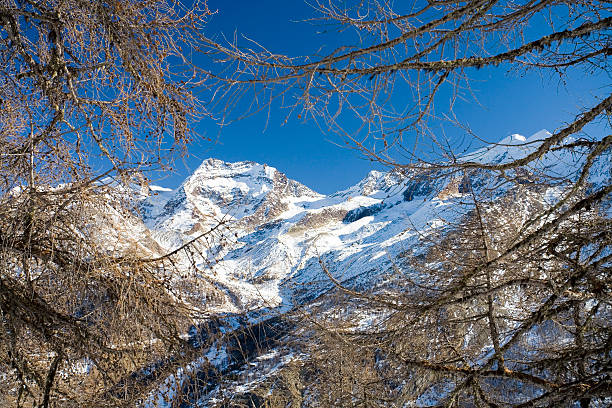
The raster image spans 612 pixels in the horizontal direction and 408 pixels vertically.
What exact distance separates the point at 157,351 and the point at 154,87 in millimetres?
1990

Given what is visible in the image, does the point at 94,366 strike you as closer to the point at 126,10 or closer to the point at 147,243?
the point at 147,243

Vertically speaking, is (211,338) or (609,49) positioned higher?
(609,49)

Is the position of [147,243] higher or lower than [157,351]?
higher

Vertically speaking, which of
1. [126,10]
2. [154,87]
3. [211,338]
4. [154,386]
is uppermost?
[126,10]

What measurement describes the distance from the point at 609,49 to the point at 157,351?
145 inches

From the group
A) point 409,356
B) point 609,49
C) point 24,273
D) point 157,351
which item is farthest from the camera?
point 409,356

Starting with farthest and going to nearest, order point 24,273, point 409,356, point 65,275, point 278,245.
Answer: point 278,245
point 409,356
point 24,273
point 65,275

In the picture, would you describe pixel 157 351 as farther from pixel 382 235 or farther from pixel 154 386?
pixel 382 235

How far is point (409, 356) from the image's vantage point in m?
3.57

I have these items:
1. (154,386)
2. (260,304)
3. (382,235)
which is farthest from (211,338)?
(382,235)

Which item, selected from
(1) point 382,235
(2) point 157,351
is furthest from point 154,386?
(1) point 382,235

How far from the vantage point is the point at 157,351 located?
3.03m

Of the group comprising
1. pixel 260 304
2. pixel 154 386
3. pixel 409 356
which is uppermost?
pixel 260 304

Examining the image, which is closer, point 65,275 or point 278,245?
point 65,275
